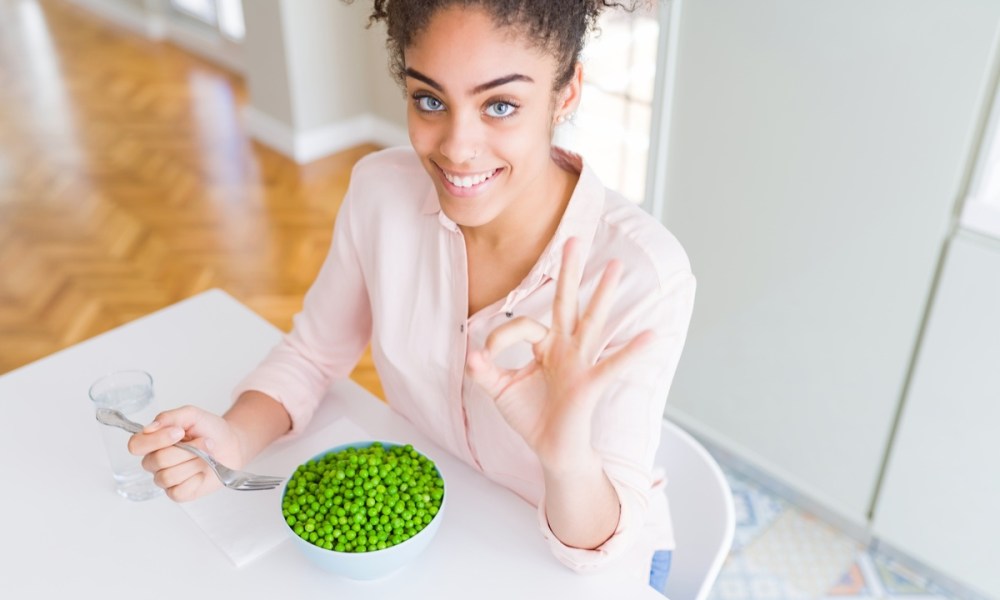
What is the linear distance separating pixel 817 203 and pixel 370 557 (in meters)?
1.31

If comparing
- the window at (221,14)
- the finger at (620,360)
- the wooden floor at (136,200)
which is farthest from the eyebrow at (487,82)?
the window at (221,14)

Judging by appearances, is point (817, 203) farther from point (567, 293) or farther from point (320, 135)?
point (320, 135)

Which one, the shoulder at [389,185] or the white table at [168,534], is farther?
the shoulder at [389,185]

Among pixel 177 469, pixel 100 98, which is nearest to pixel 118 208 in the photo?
pixel 100 98

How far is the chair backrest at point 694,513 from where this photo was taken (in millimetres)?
1177

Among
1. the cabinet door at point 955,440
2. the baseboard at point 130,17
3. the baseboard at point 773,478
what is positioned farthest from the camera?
the baseboard at point 130,17

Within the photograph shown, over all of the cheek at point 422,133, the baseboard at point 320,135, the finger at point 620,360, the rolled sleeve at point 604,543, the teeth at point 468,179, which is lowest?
the baseboard at point 320,135

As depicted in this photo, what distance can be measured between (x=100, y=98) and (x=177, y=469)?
4.32 m

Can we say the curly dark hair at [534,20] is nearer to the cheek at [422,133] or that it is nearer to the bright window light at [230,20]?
the cheek at [422,133]

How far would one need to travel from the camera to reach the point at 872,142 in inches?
67.7

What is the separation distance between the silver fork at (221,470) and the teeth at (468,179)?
439 millimetres

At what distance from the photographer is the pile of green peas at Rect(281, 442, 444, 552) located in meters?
0.97

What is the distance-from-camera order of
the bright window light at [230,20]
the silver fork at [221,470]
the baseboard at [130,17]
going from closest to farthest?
1. the silver fork at [221,470]
2. the bright window light at [230,20]
3. the baseboard at [130,17]

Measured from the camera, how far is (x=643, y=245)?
1.11 meters
